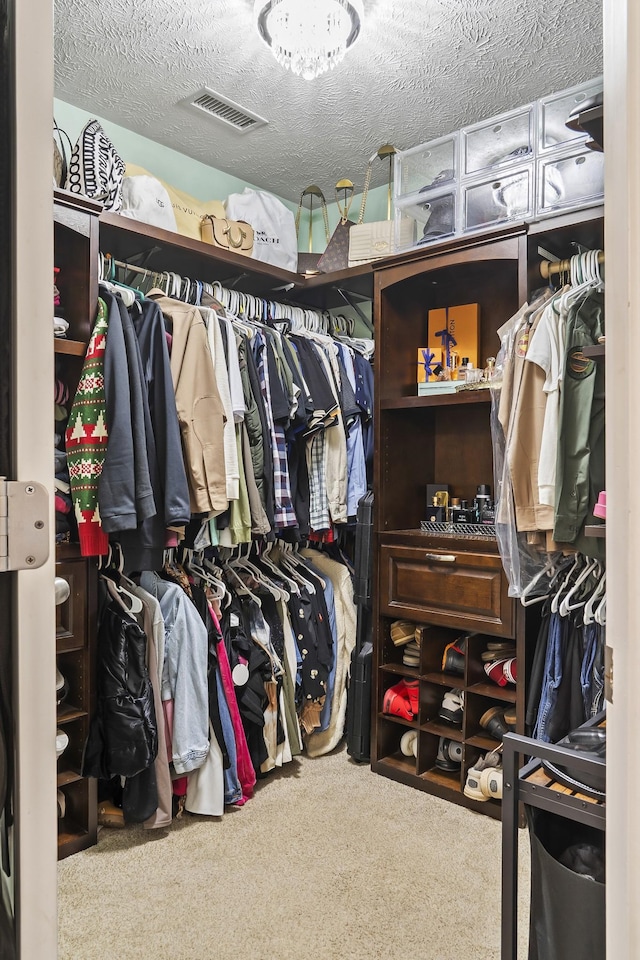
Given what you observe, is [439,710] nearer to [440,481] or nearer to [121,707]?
[440,481]

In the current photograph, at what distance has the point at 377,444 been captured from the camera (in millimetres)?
2822

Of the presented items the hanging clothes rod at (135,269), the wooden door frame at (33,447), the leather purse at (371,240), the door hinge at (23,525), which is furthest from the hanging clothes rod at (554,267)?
the door hinge at (23,525)

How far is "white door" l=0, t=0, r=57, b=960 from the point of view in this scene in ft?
2.24

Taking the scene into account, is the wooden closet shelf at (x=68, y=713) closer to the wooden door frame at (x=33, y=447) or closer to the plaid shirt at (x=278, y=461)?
the plaid shirt at (x=278, y=461)

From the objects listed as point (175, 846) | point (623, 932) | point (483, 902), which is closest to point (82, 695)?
point (175, 846)

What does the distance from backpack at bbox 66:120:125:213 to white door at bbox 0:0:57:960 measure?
1703 mm

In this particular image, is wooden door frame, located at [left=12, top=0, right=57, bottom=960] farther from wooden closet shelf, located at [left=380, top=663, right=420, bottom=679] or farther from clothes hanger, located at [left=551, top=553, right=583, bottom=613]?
wooden closet shelf, located at [left=380, top=663, right=420, bottom=679]

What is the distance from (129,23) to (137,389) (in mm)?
1206

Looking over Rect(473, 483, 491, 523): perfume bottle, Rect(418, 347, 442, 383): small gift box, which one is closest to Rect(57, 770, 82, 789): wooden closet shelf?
Rect(473, 483, 491, 523): perfume bottle

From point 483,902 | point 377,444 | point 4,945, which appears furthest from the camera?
point 377,444

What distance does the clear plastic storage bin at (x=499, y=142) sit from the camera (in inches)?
94.3

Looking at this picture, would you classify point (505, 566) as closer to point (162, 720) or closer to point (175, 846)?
point (162, 720)

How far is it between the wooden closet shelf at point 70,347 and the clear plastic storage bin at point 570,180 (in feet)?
5.29

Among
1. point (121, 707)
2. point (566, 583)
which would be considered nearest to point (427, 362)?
point (566, 583)
